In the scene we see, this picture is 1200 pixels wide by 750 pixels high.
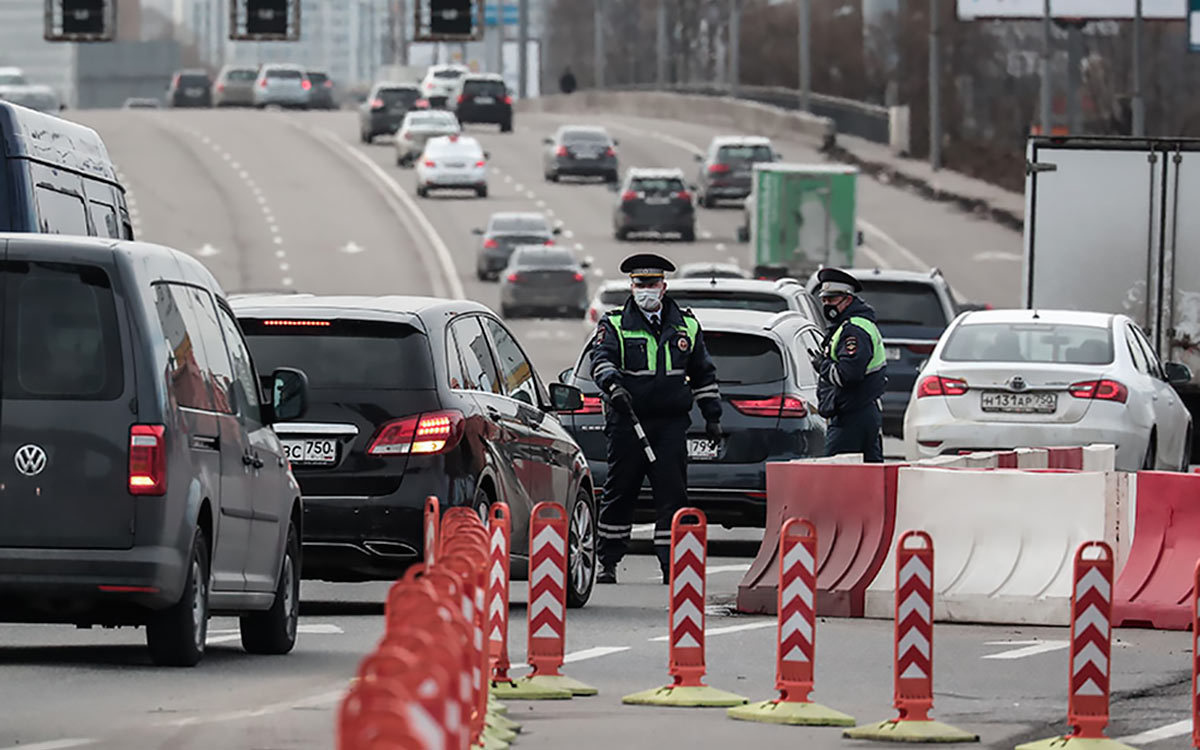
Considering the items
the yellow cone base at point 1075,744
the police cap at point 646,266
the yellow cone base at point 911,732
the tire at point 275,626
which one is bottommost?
the tire at point 275,626

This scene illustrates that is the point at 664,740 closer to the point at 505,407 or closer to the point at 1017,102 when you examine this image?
the point at 505,407

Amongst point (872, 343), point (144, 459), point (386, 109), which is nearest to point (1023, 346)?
point (872, 343)

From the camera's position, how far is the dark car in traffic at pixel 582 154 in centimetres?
7869

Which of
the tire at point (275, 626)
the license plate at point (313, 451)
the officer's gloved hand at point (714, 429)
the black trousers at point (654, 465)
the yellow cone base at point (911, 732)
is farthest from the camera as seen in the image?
the officer's gloved hand at point (714, 429)

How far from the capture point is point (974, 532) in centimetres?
1441

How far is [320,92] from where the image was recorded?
109562 millimetres

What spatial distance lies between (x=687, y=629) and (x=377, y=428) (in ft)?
10.5

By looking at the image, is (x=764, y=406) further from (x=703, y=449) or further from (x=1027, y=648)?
(x=1027, y=648)

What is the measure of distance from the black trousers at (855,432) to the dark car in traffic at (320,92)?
299 ft

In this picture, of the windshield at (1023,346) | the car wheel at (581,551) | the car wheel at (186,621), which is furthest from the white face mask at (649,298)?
the windshield at (1023,346)

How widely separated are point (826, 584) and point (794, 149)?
71.7 m

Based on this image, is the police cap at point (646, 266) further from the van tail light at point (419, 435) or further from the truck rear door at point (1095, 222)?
the truck rear door at point (1095, 222)

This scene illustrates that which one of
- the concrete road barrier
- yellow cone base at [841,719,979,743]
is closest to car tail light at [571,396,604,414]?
the concrete road barrier

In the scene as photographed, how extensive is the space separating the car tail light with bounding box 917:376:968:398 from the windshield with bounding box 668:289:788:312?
1190 millimetres
